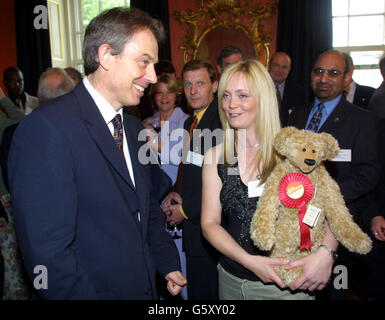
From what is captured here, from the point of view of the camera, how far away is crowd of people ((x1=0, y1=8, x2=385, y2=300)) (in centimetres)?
112

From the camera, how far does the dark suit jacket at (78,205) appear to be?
1091mm

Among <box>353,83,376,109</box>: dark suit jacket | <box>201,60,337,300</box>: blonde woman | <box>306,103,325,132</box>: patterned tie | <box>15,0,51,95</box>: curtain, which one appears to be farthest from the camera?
<box>15,0,51,95</box>: curtain

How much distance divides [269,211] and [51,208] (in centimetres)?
84

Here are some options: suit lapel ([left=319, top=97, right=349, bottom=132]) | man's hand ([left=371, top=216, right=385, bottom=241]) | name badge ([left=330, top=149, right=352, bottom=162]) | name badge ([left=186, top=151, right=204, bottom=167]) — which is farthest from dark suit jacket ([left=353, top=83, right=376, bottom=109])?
name badge ([left=186, top=151, right=204, bottom=167])

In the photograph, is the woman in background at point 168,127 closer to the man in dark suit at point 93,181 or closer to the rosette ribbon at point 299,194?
the man in dark suit at point 93,181

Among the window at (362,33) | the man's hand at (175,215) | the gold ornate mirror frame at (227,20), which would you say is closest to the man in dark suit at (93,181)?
the man's hand at (175,215)

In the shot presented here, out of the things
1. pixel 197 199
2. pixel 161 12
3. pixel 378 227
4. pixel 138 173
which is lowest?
A: pixel 378 227

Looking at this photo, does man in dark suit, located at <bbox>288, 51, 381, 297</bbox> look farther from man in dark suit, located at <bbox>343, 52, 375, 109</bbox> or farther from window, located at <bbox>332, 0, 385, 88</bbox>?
window, located at <bbox>332, 0, 385, 88</bbox>

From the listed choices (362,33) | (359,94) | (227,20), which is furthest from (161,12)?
(359,94)

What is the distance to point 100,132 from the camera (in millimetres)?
1282

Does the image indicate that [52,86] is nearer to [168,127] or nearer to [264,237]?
[168,127]

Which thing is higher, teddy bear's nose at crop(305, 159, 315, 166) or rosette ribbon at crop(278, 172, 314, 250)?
teddy bear's nose at crop(305, 159, 315, 166)

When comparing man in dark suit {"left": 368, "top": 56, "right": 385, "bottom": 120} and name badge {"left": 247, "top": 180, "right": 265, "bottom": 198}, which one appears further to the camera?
man in dark suit {"left": 368, "top": 56, "right": 385, "bottom": 120}

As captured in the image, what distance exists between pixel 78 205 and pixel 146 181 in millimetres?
374
